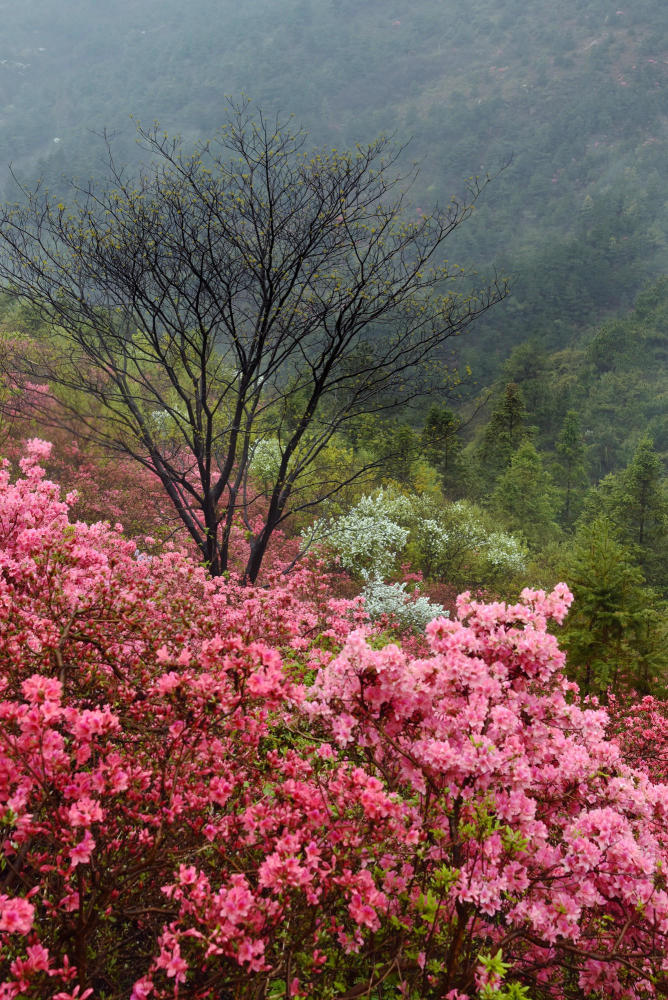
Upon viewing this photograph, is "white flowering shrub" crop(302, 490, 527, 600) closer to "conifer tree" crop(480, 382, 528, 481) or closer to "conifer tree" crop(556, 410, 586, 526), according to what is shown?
"conifer tree" crop(480, 382, 528, 481)

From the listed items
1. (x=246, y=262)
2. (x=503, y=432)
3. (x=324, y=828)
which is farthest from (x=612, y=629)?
(x=503, y=432)

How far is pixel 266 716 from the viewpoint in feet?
8.44

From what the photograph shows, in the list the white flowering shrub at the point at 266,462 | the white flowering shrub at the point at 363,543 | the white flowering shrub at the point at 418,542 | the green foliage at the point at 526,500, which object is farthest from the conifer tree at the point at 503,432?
the white flowering shrub at the point at 363,543

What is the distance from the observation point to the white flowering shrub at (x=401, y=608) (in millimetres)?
11987

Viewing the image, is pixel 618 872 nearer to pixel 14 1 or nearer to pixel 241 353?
pixel 241 353

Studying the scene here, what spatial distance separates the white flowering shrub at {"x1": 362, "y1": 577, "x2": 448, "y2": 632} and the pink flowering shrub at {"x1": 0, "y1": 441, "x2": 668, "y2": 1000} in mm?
9215

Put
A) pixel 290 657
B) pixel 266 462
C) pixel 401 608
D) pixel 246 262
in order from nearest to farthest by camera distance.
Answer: pixel 290 657 → pixel 246 262 → pixel 401 608 → pixel 266 462

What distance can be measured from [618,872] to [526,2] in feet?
773

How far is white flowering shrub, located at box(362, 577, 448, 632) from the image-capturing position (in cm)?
1199

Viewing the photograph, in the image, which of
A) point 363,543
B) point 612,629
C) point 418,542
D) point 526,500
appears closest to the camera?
point 612,629

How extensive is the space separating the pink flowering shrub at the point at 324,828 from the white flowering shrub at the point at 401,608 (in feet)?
30.2

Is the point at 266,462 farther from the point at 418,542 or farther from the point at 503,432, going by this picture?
the point at 503,432

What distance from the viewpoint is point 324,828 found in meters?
2.53

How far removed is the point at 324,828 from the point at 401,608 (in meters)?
9.77
